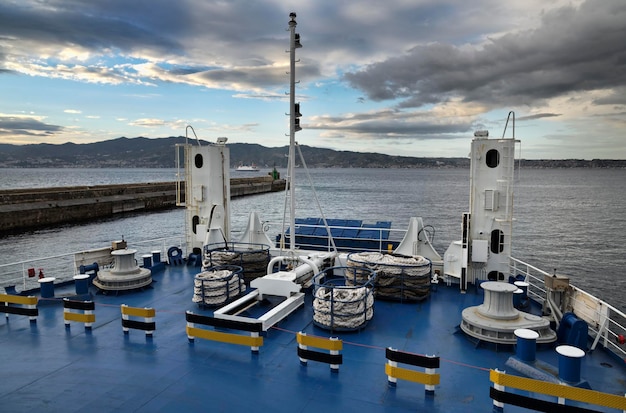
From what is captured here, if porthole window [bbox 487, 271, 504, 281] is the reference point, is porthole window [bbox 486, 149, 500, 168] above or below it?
above

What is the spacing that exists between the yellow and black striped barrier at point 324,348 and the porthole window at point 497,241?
7.17 metres

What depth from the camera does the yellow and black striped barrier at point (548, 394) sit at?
5.13m

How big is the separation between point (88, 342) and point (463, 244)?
949cm

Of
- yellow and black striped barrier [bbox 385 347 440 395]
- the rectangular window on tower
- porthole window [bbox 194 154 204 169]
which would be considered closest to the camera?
yellow and black striped barrier [bbox 385 347 440 395]

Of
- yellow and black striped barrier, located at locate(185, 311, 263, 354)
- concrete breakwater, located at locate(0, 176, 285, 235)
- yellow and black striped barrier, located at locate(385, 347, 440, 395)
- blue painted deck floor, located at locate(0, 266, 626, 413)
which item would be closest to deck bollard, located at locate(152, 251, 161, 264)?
blue painted deck floor, located at locate(0, 266, 626, 413)

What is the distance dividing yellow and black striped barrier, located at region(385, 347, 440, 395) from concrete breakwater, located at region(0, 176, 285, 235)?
162 ft

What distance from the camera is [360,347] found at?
8.00 metres

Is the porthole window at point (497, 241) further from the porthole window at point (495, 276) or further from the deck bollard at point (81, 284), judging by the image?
the deck bollard at point (81, 284)

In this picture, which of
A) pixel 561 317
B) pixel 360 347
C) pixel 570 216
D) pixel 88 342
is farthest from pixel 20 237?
pixel 570 216

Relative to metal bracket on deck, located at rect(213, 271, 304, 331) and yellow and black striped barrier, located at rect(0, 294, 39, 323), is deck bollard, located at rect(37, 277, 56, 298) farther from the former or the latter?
metal bracket on deck, located at rect(213, 271, 304, 331)

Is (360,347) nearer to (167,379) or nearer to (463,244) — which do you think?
(167,379)

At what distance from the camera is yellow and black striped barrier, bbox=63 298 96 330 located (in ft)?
27.9

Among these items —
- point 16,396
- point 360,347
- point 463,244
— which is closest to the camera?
point 16,396

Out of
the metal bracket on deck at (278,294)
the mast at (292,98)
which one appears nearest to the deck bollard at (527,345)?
the metal bracket on deck at (278,294)
